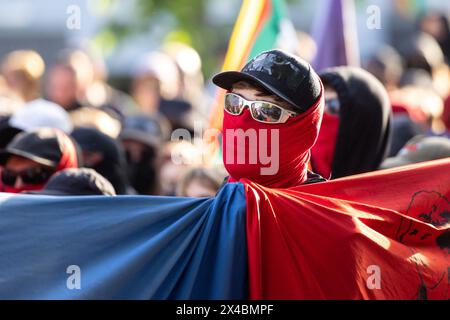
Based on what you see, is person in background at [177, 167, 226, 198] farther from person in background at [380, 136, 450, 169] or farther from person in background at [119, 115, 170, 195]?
person in background at [119, 115, 170, 195]

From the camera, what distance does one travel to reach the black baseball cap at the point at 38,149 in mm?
5684

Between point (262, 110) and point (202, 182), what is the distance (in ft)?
5.34

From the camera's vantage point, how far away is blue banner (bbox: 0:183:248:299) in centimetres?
414

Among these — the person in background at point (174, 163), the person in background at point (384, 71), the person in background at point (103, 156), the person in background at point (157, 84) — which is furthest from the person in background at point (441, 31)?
the person in background at point (103, 156)

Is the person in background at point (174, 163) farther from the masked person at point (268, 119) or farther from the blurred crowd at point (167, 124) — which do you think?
the masked person at point (268, 119)

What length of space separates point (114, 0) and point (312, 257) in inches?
487

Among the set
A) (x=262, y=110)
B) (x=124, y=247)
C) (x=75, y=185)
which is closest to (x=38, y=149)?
(x=75, y=185)

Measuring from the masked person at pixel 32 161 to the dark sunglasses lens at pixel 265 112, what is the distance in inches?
63.9

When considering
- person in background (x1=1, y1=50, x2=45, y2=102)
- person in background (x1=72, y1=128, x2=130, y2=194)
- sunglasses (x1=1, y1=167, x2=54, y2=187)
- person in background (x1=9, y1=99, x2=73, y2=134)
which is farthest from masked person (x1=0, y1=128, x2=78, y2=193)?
person in background (x1=1, y1=50, x2=45, y2=102)

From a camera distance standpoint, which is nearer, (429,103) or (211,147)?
(211,147)

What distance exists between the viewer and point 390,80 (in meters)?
10.3

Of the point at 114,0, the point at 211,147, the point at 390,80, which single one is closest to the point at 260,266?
the point at 211,147

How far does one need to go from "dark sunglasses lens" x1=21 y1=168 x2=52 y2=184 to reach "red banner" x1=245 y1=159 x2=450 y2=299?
1740mm
